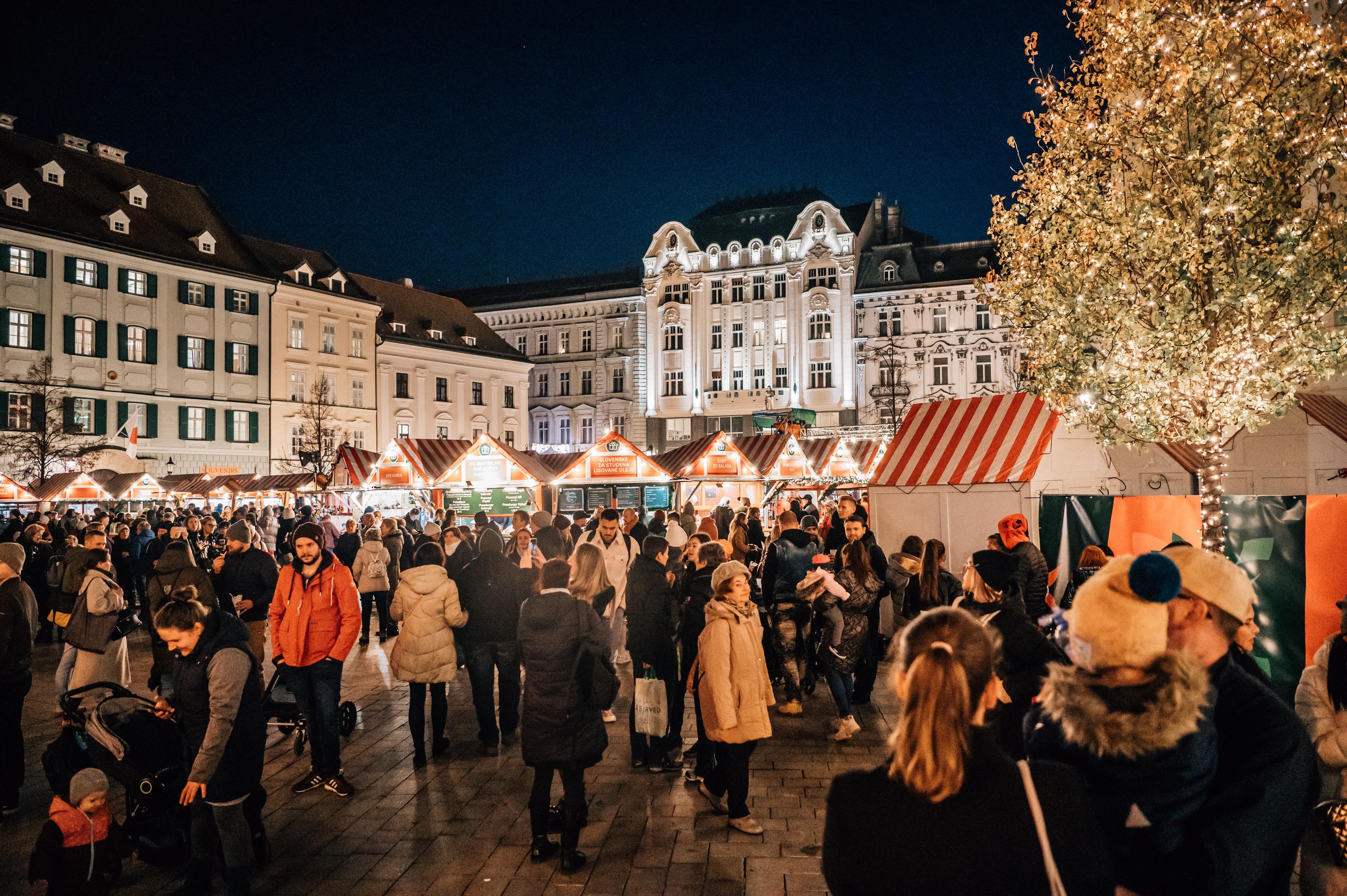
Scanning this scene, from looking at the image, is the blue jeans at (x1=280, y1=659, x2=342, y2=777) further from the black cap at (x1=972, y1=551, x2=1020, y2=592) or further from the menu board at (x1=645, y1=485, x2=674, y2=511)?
the menu board at (x1=645, y1=485, x2=674, y2=511)

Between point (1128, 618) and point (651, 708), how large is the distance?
Result: 4.48 m

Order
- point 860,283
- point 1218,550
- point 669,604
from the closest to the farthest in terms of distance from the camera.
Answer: point 669,604 → point 1218,550 → point 860,283

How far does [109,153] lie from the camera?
127ft

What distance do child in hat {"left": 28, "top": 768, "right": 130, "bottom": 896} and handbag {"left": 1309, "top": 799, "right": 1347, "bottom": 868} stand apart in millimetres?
4874

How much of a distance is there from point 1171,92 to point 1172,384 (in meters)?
3.66

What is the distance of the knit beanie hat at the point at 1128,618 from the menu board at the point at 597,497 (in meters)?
15.9

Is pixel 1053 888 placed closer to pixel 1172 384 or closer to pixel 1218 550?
pixel 1218 550

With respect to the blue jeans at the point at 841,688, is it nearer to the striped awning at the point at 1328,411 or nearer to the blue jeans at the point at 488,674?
the blue jeans at the point at 488,674

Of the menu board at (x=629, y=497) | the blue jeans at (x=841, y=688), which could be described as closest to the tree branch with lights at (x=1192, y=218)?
the blue jeans at (x=841, y=688)

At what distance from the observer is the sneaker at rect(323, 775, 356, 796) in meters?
5.94

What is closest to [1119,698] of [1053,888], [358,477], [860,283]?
[1053,888]

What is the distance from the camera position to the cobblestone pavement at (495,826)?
4570 mm

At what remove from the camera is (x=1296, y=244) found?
10016 mm

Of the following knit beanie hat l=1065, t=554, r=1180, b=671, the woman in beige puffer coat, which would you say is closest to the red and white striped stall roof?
the woman in beige puffer coat
